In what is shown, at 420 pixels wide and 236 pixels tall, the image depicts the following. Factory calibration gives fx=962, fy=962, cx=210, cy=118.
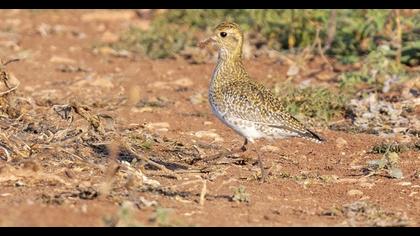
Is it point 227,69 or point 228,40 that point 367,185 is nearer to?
point 227,69

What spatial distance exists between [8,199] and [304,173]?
293 cm

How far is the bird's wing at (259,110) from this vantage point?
884 centimetres

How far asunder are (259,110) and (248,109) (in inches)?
4.2

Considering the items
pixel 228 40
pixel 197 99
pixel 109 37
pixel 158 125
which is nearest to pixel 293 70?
pixel 197 99

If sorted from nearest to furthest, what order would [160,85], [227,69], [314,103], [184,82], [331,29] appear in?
[227,69]
[314,103]
[160,85]
[184,82]
[331,29]

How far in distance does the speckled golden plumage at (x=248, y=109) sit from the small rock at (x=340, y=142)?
3.20 feet

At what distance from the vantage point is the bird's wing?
884 centimetres

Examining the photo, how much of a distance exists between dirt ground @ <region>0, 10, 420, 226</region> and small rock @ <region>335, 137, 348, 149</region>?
0.02 metres

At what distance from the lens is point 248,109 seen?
29.1ft

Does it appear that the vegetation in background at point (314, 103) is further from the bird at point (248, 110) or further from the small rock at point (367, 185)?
the small rock at point (367, 185)

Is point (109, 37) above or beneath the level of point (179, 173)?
above

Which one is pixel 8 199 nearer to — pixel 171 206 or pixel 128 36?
pixel 171 206

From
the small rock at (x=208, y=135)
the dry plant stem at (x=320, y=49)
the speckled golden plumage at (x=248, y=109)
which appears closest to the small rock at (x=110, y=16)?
the dry plant stem at (x=320, y=49)

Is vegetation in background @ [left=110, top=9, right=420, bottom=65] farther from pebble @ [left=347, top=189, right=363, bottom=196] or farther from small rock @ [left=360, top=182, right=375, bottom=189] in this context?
pebble @ [left=347, top=189, right=363, bottom=196]
